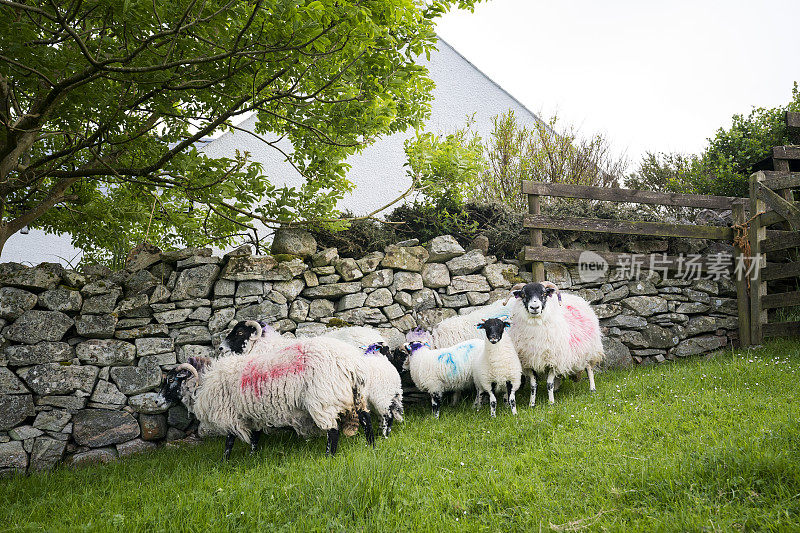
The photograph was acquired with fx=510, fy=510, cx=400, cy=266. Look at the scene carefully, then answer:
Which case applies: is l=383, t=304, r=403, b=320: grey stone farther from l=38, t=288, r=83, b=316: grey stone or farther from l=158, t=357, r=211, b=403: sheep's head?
l=38, t=288, r=83, b=316: grey stone

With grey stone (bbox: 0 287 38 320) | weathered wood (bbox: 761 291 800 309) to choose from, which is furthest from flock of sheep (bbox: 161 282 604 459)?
weathered wood (bbox: 761 291 800 309)

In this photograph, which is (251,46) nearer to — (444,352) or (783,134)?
(444,352)

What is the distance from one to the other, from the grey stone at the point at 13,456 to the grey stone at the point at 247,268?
2.85 m

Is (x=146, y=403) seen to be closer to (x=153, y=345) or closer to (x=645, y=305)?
(x=153, y=345)

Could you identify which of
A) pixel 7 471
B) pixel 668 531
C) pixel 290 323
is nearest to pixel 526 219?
pixel 290 323

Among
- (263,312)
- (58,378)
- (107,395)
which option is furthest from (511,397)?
(58,378)

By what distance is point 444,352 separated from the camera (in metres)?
6.17

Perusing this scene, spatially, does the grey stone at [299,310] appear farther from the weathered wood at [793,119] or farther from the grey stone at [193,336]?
the weathered wood at [793,119]

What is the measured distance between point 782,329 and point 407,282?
17.8 feet

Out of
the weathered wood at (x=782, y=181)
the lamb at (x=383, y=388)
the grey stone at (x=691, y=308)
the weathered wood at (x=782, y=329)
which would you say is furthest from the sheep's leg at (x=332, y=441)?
the weathered wood at (x=782, y=181)

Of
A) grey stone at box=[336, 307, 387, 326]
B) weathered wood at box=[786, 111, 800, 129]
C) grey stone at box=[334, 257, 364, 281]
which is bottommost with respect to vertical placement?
grey stone at box=[336, 307, 387, 326]

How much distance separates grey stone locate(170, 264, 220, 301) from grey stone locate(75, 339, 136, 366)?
80cm

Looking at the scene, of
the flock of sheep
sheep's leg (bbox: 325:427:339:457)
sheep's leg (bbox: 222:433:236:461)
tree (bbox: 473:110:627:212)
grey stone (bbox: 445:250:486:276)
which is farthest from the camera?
tree (bbox: 473:110:627:212)

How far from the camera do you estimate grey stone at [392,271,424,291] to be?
7172 millimetres
